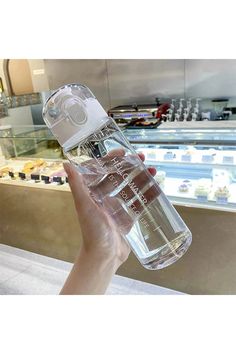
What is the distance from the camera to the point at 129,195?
67cm

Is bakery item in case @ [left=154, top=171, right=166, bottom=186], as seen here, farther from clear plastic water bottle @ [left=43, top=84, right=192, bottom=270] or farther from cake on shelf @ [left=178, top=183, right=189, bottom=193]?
clear plastic water bottle @ [left=43, top=84, right=192, bottom=270]

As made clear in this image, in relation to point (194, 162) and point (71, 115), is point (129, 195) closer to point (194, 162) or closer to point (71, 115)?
point (71, 115)

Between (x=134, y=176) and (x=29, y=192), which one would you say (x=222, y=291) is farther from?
(x=29, y=192)

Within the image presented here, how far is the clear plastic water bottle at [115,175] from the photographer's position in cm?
61

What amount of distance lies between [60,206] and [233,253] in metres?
1.05

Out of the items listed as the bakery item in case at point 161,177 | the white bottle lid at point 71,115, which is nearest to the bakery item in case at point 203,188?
the bakery item in case at point 161,177

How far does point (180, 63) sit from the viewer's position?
8.43 feet

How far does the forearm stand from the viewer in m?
0.75

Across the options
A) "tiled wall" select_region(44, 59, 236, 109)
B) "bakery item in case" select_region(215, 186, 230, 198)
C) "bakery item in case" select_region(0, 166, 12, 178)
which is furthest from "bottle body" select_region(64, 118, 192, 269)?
"tiled wall" select_region(44, 59, 236, 109)

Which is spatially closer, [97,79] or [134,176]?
[134,176]

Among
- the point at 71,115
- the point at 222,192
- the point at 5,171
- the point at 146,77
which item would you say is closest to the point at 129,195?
the point at 71,115

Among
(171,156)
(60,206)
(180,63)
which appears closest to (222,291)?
(171,156)

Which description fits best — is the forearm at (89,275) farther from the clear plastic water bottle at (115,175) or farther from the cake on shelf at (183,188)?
the cake on shelf at (183,188)

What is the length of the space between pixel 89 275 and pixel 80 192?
220mm
